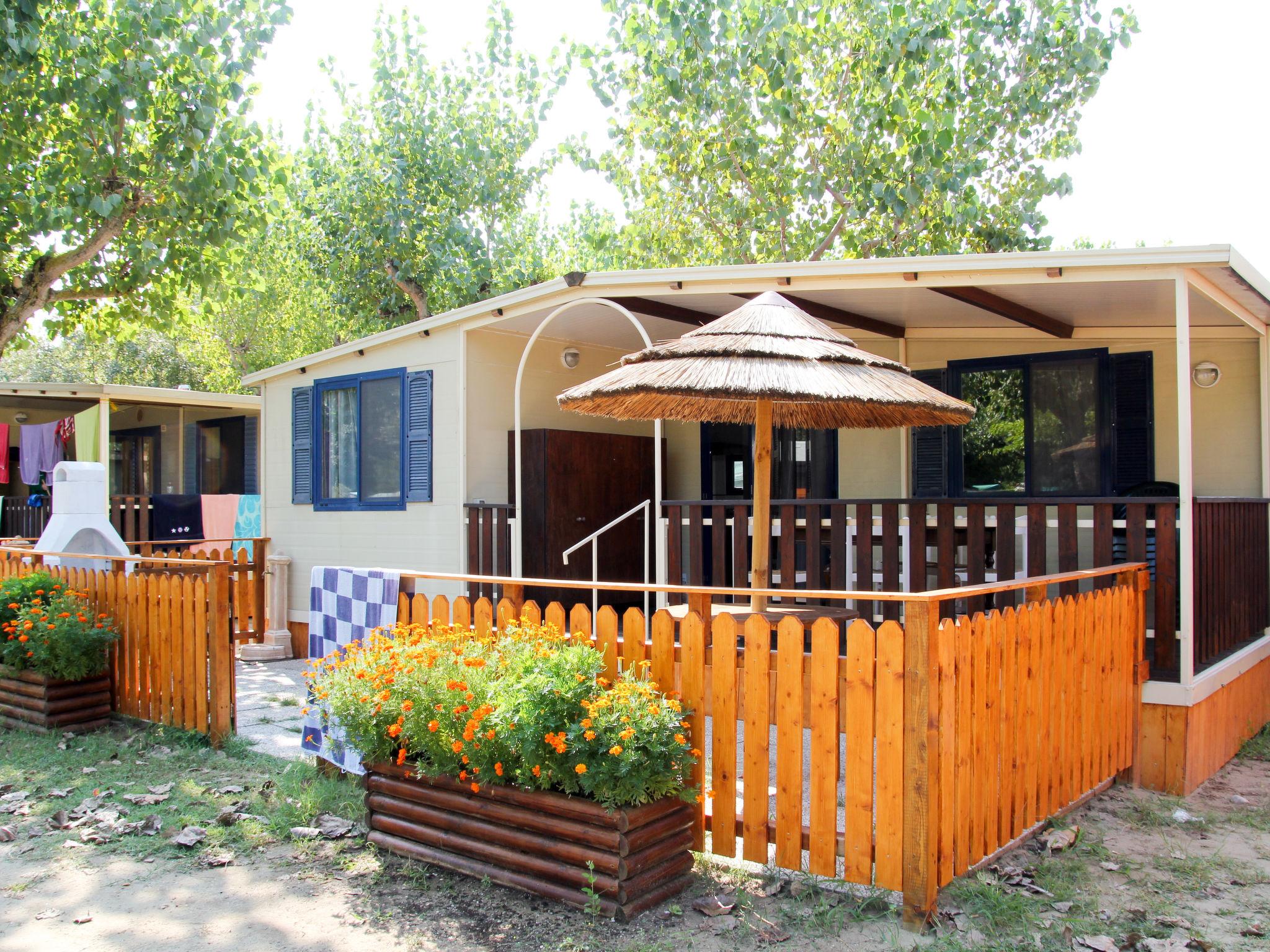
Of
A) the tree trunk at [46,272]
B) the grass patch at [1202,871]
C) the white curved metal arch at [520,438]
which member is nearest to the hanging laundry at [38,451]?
the tree trunk at [46,272]

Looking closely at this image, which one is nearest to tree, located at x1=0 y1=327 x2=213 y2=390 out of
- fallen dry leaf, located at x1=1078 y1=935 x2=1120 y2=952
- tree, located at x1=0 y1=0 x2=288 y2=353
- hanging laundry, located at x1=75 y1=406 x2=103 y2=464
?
hanging laundry, located at x1=75 y1=406 x2=103 y2=464

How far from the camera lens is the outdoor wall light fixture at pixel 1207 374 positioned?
302 inches

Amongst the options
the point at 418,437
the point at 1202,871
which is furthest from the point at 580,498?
the point at 1202,871

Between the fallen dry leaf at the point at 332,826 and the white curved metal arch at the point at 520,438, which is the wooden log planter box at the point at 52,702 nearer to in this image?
the fallen dry leaf at the point at 332,826

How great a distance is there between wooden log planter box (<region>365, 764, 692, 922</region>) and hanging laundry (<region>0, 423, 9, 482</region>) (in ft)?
47.9

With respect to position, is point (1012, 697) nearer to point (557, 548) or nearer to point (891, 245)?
point (557, 548)

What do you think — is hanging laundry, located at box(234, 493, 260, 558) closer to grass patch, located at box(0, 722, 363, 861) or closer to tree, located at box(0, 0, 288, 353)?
tree, located at box(0, 0, 288, 353)

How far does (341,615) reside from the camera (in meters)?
5.43

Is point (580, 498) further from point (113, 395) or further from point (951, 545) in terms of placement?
point (113, 395)

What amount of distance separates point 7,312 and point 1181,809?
1287 cm

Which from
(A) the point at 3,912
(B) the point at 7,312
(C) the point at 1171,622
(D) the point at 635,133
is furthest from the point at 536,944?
(D) the point at 635,133

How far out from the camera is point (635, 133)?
19016mm

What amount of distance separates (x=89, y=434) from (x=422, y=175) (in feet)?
30.2

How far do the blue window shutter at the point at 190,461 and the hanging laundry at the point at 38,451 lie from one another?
1830mm
